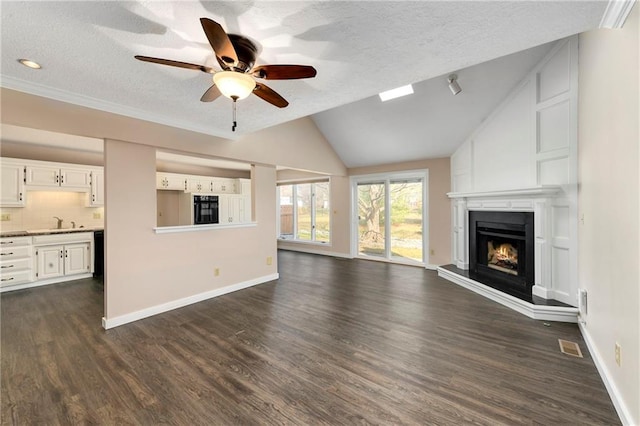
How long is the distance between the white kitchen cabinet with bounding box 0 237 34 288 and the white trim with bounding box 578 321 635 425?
290 inches

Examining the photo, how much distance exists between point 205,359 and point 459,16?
3.17 m

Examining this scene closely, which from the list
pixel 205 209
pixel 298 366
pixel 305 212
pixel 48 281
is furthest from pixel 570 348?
pixel 48 281

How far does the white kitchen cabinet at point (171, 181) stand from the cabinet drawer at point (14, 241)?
226 centimetres

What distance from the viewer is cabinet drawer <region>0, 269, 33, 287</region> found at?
4.27 meters

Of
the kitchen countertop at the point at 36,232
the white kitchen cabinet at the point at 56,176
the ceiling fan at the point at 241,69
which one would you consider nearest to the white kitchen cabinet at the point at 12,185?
Answer: the white kitchen cabinet at the point at 56,176

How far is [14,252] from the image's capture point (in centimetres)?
436

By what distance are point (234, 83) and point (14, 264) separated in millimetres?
5394

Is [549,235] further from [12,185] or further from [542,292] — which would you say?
[12,185]

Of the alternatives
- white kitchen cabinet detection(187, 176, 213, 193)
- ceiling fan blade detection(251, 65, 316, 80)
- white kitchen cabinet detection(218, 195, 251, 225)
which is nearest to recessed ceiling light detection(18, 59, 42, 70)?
ceiling fan blade detection(251, 65, 316, 80)

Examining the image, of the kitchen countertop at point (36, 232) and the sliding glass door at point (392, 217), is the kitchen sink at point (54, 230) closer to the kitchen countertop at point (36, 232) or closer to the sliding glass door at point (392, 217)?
the kitchen countertop at point (36, 232)

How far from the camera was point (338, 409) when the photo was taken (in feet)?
5.81

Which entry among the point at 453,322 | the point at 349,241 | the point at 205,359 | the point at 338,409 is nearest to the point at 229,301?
the point at 205,359

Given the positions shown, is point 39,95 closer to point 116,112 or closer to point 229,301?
point 116,112

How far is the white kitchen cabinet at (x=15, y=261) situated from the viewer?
4270 mm
